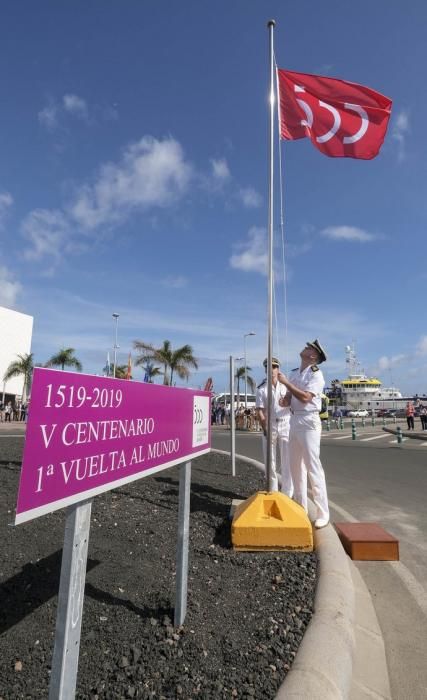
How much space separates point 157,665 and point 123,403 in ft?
4.46

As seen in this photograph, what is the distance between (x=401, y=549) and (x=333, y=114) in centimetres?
531

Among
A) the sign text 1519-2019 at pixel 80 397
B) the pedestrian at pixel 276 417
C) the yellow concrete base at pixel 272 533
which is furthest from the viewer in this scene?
the pedestrian at pixel 276 417

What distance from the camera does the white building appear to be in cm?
3984

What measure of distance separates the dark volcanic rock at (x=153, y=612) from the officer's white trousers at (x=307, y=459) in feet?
2.85

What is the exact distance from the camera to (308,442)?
4.50 m

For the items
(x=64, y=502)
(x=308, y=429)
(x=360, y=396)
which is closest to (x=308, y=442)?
(x=308, y=429)

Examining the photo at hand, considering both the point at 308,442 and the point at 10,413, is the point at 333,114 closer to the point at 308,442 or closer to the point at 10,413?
the point at 308,442

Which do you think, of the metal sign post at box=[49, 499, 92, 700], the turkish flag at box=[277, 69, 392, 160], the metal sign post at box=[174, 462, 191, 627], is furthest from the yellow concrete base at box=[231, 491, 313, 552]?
the turkish flag at box=[277, 69, 392, 160]

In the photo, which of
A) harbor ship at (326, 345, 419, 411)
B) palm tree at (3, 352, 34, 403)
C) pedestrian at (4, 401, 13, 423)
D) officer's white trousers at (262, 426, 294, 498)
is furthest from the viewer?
harbor ship at (326, 345, 419, 411)

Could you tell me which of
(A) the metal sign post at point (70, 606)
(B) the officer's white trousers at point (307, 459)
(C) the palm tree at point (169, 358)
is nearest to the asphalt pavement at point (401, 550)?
(B) the officer's white trousers at point (307, 459)

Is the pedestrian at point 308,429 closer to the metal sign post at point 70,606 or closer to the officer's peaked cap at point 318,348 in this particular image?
the officer's peaked cap at point 318,348

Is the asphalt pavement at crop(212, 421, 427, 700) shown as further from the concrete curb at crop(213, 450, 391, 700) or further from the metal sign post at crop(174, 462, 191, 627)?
the metal sign post at crop(174, 462, 191, 627)

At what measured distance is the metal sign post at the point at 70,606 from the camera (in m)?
1.41

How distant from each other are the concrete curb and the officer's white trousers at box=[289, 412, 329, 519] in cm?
111
